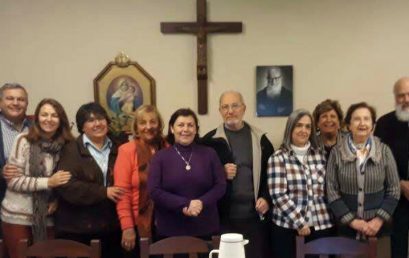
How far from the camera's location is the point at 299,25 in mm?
3363

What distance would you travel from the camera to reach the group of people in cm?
227

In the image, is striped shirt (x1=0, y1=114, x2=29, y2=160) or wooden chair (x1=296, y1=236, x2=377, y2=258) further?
striped shirt (x1=0, y1=114, x2=29, y2=160)

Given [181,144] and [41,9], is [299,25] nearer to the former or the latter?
[181,144]

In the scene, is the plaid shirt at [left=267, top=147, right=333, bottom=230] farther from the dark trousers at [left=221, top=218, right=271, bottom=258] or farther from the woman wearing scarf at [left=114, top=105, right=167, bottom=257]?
the woman wearing scarf at [left=114, top=105, right=167, bottom=257]

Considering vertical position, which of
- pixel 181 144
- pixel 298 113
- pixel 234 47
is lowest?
pixel 181 144

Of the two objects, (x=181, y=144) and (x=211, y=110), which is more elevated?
(x=211, y=110)

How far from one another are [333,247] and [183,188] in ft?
2.43

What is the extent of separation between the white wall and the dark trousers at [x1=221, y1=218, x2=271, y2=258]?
3.12 feet

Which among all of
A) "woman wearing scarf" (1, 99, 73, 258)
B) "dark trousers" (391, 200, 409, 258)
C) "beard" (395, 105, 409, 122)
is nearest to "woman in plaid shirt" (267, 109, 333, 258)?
"dark trousers" (391, 200, 409, 258)

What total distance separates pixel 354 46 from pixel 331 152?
1.29m

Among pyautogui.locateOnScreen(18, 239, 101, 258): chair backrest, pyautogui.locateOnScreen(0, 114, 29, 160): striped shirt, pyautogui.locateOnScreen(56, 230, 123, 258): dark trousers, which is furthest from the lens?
pyautogui.locateOnScreen(0, 114, 29, 160): striped shirt

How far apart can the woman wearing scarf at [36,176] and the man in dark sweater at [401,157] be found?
1.75 m

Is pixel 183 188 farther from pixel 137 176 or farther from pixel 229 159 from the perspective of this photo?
pixel 229 159

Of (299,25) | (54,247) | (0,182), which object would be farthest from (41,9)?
(54,247)
